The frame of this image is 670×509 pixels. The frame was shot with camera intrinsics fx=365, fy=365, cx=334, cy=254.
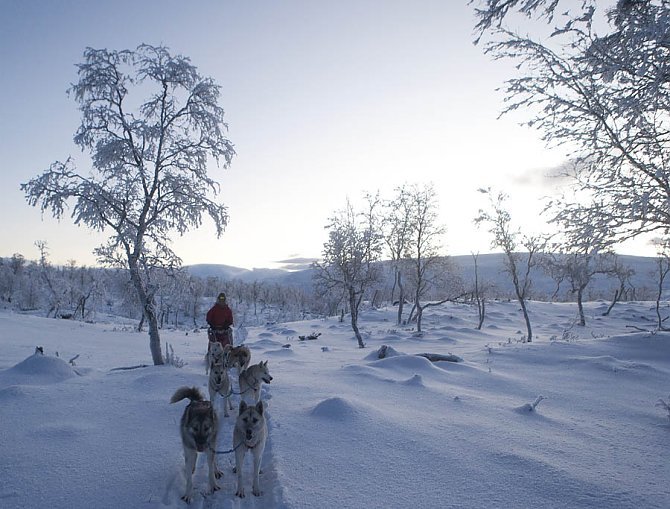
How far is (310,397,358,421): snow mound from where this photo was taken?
6020 mm

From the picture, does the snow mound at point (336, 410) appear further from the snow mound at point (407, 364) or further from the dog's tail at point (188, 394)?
the snow mound at point (407, 364)

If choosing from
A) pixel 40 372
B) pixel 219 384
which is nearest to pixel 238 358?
pixel 219 384

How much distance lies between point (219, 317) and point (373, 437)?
21.6 feet

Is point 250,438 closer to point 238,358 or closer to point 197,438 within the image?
point 197,438

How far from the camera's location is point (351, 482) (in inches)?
165

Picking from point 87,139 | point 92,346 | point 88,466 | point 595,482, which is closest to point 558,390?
point 595,482

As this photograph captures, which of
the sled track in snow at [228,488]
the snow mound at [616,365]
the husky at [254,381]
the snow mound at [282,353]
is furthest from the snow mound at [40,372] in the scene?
the snow mound at [616,365]

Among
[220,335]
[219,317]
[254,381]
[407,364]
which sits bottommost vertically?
[407,364]

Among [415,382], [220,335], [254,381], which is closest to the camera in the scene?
[254,381]

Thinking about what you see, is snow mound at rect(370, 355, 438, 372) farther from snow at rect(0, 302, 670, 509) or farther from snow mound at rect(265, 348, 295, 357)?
snow mound at rect(265, 348, 295, 357)

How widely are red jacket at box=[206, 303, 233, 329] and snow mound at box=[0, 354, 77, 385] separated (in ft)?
11.2

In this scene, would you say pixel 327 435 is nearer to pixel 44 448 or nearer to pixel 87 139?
pixel 44 448

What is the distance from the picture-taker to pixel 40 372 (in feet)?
28.3

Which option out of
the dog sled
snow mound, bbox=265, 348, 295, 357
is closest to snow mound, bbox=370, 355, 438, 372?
the dog sled
